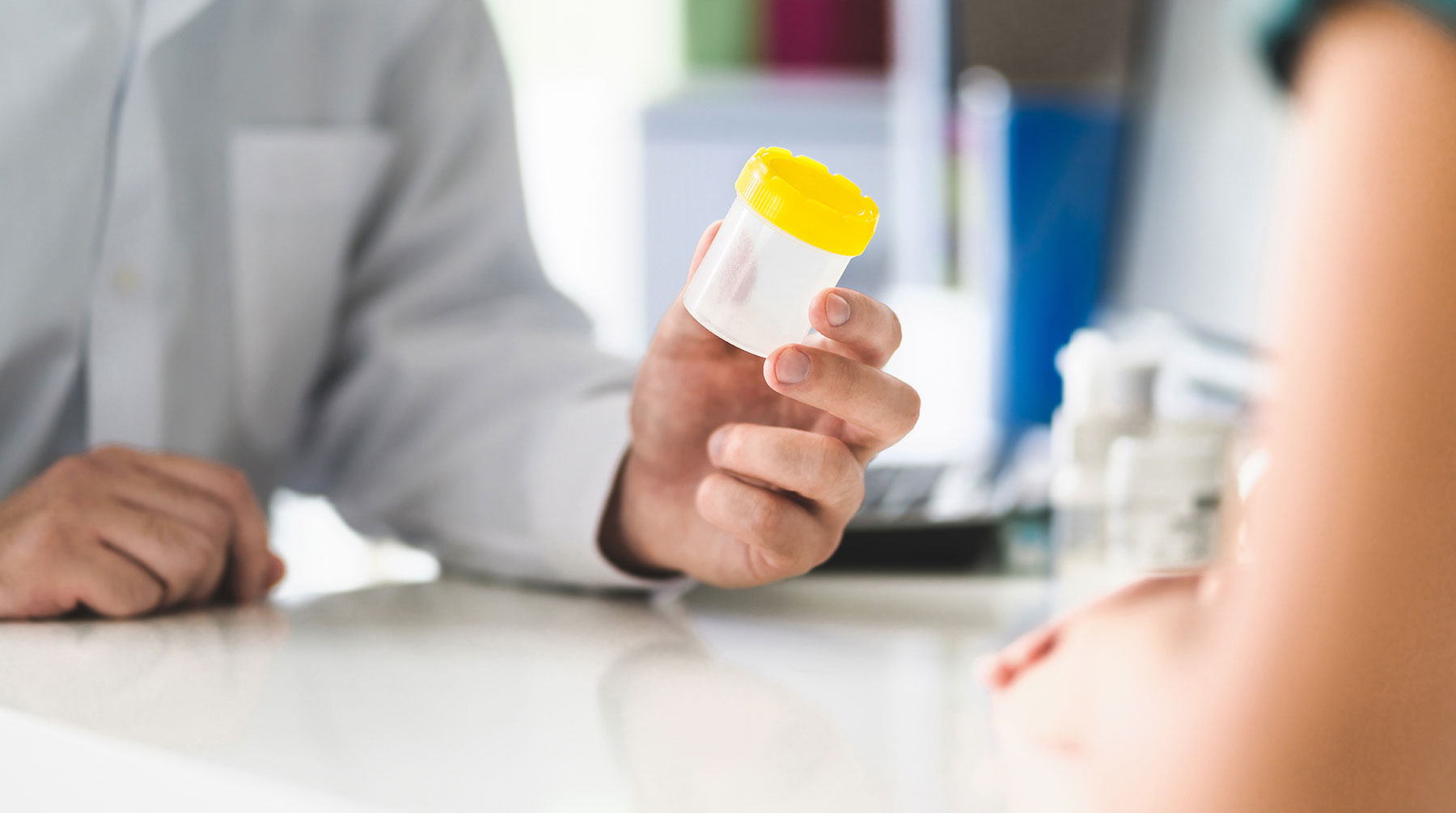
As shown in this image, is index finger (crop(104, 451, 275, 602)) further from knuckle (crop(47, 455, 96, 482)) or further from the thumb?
the thumb

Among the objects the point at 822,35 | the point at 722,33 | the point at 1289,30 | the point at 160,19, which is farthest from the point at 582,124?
the point at 1289,30

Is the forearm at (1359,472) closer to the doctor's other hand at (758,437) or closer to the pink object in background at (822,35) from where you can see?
the doctor's other hand at (758,437)

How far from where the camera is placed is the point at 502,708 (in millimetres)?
447

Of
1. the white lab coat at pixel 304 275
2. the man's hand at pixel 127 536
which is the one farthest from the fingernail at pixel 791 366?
the man's hand at pixel 127 536

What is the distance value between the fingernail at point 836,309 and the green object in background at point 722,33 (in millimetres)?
1572

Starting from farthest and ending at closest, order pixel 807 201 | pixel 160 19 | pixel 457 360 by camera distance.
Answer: pixel 457 360 < pixel 160 19 < pixel 807 201

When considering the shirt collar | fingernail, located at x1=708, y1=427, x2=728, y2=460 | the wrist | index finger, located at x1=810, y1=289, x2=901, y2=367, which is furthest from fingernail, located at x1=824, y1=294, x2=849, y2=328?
the shirt collar

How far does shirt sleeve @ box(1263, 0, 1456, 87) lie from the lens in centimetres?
23

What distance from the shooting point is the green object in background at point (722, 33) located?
1.89 m

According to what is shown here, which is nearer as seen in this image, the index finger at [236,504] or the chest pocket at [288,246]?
the index finger at [236,504]

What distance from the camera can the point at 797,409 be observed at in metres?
0.50

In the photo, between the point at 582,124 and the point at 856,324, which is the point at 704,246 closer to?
the point at 856,324

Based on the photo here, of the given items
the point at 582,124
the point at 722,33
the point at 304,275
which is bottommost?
the point at 304,275

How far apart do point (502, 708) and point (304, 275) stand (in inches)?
19.2
